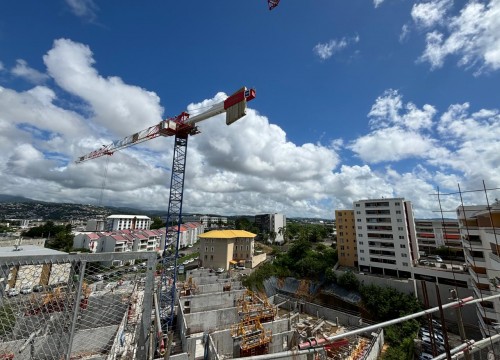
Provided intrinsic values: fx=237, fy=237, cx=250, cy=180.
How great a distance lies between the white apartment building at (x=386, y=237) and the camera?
24688mm

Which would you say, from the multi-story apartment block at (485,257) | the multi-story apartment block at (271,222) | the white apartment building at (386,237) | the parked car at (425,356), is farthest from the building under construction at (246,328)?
the multi-story apartment block at (271,222)

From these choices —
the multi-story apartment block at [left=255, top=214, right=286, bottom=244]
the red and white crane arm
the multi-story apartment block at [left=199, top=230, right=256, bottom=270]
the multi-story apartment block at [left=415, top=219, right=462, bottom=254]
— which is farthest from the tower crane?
the multi-story apartment block at [left=255, top=214, right=286, bottom=244]

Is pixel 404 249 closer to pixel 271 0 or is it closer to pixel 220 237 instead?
pixel 220 237

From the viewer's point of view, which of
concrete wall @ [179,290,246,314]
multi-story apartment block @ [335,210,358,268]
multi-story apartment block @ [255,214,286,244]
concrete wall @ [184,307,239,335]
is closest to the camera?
concrete wall @ [184,307,239,335]

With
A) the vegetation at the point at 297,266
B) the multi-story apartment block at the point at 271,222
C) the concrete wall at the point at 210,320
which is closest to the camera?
the concrete wall at the point at 210,320

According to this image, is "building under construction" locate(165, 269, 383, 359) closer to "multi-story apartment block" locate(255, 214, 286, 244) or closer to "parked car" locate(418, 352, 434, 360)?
"parked car" locate(418, 352, 434, 360)

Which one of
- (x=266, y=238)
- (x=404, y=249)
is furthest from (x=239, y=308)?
(x=266, y=238)

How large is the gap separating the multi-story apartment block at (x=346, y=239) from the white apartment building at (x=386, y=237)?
1538mm

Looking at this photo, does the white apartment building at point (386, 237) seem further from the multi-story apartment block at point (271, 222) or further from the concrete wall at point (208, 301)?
the multi-story apartment block at point (271, 222)

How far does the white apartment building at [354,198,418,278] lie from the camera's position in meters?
24.7

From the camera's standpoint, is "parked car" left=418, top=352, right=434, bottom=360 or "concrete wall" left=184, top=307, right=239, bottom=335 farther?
"concrete wall" left=184, top=307, right=239, bottom=335

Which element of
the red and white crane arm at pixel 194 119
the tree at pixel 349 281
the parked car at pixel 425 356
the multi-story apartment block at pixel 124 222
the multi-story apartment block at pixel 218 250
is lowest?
the parked car at pixel 425 356

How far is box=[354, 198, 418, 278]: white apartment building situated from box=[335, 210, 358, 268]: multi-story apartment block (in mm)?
1538

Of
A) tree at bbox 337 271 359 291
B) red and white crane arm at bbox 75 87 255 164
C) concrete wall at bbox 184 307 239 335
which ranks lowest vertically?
concrete wall at bbox 184 307 239 335
